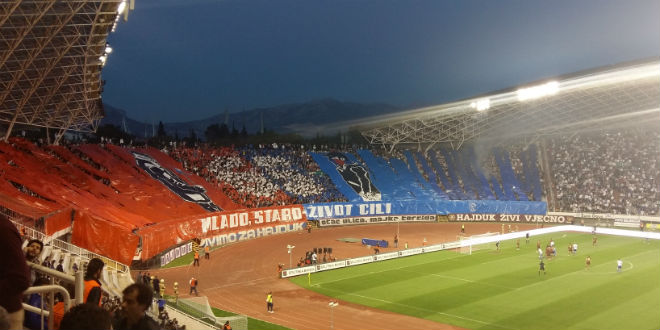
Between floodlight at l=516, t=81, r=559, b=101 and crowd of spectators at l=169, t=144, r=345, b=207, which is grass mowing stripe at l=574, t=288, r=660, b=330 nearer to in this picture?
floodlight at l=516, t=81, r=559, b=101

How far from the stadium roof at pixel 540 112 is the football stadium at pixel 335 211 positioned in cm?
32

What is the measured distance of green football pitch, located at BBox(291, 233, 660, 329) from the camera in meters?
26.3

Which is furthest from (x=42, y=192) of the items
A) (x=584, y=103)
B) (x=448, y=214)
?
→ (x=584, y=103)

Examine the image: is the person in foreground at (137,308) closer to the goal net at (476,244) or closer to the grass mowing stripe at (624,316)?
the grass mowing stripe at (624,316)

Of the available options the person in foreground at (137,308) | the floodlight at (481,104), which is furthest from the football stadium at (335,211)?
the floodlight at (481,104)

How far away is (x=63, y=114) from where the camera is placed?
4694 cm

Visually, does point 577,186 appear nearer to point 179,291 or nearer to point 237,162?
point 237,162

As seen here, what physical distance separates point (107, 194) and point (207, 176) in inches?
709

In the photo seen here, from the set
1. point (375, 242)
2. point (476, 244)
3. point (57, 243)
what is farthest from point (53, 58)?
point (476, 244)

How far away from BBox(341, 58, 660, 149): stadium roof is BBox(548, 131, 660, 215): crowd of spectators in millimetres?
2537

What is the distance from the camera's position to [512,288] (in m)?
32.4

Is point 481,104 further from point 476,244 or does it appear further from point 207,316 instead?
point 207,316

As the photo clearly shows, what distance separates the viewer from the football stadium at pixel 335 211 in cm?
→ 2559

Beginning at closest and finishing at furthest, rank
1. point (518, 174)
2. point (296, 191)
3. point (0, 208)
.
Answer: point (0, 208), point (296, 191), point (518, 174)
